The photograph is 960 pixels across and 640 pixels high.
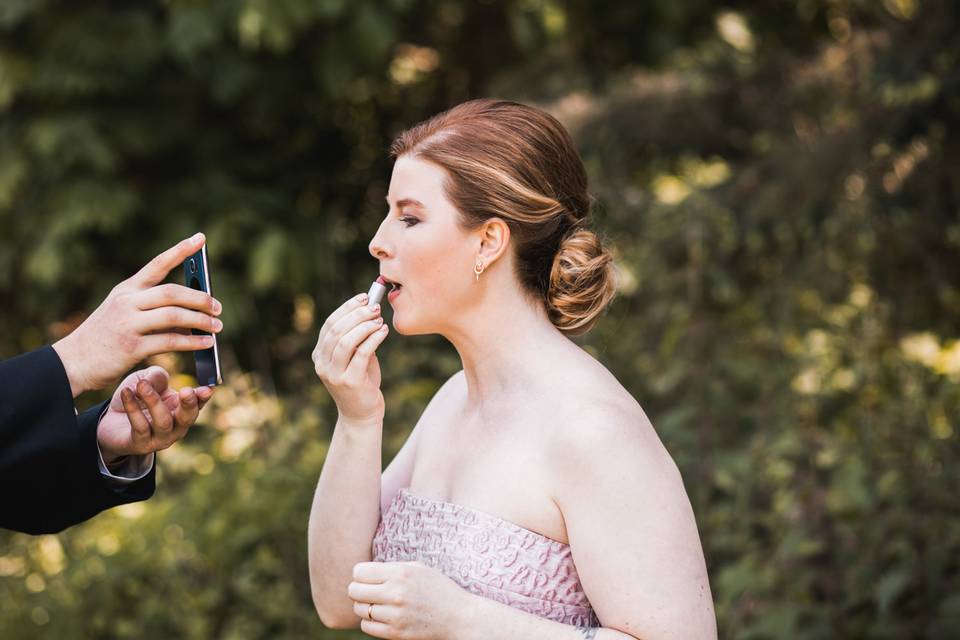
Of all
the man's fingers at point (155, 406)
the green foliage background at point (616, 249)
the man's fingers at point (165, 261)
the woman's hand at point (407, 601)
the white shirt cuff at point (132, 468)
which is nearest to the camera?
the woman's hand at point (407, 601)

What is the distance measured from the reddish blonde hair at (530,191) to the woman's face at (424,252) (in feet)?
0.10

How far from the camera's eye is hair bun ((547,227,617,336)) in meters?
2.23

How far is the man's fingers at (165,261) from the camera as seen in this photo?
198 cm

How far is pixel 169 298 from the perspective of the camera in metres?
1.99

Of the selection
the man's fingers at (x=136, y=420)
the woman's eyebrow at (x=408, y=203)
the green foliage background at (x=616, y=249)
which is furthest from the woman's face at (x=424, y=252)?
the green foliage background at (x=616, y=249)

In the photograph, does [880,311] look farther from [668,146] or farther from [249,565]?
[249,565]

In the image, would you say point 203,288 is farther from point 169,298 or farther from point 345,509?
point 345,509

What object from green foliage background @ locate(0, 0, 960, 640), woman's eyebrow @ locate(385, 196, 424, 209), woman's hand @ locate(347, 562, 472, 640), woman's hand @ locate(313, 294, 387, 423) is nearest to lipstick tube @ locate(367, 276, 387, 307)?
woman's hand @ locate(313, 294, 387, 423)

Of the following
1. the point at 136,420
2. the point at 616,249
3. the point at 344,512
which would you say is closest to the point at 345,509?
the point at 344,512

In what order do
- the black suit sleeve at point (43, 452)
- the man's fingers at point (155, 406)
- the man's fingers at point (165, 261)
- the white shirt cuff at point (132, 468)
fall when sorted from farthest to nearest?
the white shirt cuff at point (132, 468)
the man's fingers at point (155, 406)
the black suit sleeve at point (43, 452)
the man's fingers at point (165, 261)

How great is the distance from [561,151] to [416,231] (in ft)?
1.14

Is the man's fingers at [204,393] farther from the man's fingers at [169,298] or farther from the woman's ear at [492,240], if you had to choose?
the woman's ear at [492,240]

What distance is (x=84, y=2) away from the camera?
5.72m

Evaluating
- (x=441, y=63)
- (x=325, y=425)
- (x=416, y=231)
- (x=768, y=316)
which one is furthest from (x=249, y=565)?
(x=441, y=63)
